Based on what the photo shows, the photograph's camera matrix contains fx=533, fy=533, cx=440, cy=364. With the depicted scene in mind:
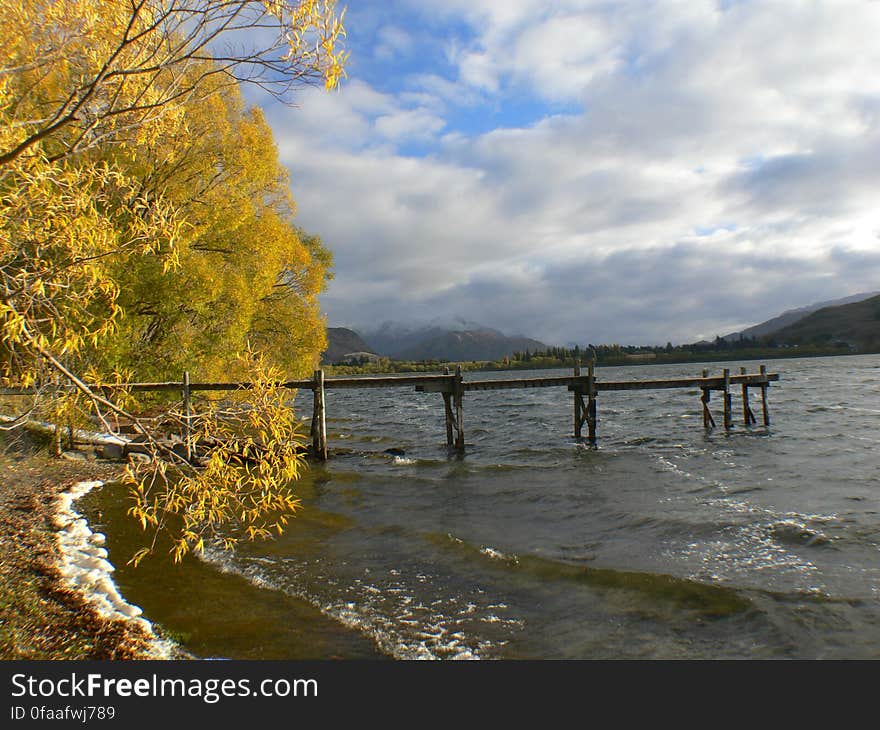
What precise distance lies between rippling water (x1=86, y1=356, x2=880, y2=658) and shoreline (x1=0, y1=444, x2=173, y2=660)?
50cm

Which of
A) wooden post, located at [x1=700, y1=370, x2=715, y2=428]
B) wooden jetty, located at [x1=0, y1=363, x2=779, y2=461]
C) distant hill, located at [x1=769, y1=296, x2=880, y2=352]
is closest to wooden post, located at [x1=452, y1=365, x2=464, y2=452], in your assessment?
wooden jetty, located at [x1=0, y1=363, x2=779, y2=461]

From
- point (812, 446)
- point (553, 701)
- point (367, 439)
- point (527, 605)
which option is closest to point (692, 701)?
point (553, 701)

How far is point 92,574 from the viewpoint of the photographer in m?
8.10

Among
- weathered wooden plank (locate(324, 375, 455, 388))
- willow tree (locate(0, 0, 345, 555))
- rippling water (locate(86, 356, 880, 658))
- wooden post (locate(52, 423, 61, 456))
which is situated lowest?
rippling water (locate(86, 356, 880, 658))

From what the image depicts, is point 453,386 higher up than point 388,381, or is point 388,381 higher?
point 388,381

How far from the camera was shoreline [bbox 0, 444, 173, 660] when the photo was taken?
573 cm

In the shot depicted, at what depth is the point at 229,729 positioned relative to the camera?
433 centimetres

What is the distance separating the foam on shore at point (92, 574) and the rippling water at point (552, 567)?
0.83 feet

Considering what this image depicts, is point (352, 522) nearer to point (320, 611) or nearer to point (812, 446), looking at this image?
point (320, 611)

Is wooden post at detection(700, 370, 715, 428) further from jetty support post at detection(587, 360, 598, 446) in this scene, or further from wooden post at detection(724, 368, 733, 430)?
jetty support post at detection(587, 360, 598, 446)

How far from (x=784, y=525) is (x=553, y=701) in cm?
871

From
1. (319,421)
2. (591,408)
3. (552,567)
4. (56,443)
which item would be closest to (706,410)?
(591,408)

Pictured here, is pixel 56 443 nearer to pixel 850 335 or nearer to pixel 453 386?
pixel 453 386

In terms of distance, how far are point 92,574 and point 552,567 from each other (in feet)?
24.1
